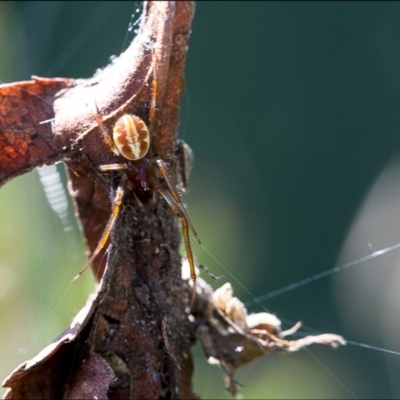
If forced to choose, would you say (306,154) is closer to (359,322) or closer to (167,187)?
(359,322)

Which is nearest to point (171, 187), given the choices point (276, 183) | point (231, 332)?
point (231, 332)

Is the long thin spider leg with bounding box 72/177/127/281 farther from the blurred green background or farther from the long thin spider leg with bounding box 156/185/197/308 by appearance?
the blurred green background

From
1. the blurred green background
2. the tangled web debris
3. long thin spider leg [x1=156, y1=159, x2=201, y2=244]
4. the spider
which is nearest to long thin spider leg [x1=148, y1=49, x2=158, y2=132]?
the spider

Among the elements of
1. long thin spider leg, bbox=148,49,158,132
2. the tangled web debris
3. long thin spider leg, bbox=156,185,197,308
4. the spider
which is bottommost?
the tangled web debris

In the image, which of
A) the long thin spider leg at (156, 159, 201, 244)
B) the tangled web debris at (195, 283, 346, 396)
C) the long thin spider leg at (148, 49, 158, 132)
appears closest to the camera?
the long thin spider leg at (148, 49, 158, 132)

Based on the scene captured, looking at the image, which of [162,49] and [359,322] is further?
[359,322]

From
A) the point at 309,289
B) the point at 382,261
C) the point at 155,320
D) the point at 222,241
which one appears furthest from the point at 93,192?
the point at 309,289

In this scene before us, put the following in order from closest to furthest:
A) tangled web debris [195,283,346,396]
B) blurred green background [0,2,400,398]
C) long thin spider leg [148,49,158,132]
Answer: long thin spider leg [148,49,158,132] → tangled web debris [195,283,346,396] → blurred green background [0,2,400,398]

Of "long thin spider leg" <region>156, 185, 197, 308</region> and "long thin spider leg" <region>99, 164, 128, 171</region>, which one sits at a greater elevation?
"long thin spider leg" <region>99, 164, 128, 171</region>
